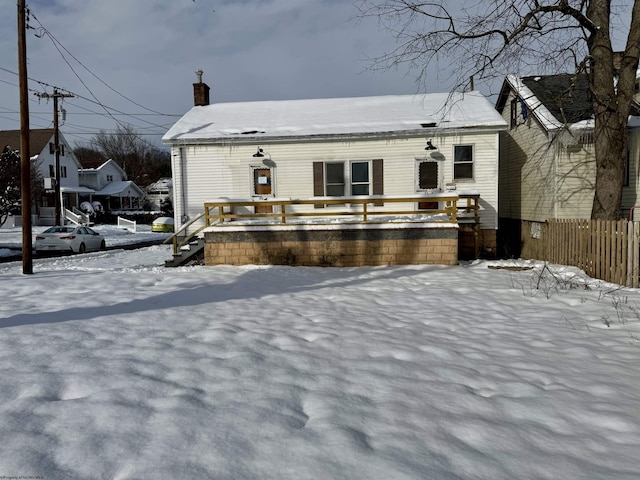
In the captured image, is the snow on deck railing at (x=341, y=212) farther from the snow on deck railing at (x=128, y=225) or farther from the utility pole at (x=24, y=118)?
the snow on deck railing at (x=128, y=225)

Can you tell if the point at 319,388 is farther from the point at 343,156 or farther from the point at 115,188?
the point at 115,188

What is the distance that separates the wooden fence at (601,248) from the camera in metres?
7.97

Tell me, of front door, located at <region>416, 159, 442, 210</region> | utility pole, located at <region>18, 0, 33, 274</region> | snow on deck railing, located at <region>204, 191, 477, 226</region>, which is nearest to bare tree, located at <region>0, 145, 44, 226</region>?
utility pole, located at <region>18, 0, 33, 274</region>

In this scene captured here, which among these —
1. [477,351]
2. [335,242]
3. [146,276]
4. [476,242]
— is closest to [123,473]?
[477,351]

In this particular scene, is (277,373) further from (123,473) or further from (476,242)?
(476,242)

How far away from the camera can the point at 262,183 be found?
15.1 metres

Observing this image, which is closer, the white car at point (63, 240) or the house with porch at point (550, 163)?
the house with porch at point (550, 163)

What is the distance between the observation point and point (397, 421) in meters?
2.97

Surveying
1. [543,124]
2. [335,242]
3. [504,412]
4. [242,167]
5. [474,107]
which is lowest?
[504,412]

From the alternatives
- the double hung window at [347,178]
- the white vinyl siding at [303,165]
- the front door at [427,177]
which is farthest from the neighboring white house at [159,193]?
the front door at [427,177]

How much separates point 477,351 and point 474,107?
13199mm

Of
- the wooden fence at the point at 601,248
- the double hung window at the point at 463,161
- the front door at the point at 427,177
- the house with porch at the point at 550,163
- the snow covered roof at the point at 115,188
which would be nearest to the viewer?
the wooden fence at the point at 601,248

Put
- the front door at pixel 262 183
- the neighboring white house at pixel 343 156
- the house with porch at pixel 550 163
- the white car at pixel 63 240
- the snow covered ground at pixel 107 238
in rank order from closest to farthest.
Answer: the house with porch at pixel 550 163 < the neighboring white house at pixel 343 156 < the front door at pixel 262 183 < the white car at pixel 63 240 < the snow covered ground at pixel 107 238

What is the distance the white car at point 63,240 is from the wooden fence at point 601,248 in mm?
19179
